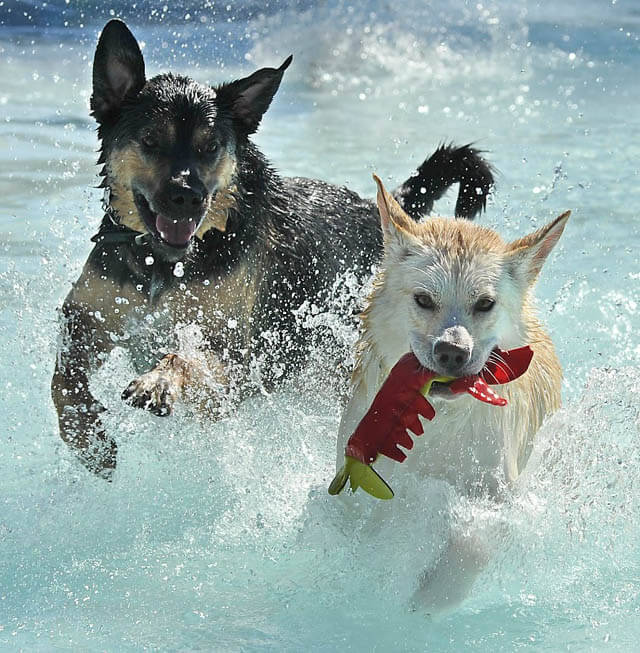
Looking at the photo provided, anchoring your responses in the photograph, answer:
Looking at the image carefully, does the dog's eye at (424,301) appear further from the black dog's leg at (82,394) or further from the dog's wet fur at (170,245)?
the black dog's leg at (82,394)

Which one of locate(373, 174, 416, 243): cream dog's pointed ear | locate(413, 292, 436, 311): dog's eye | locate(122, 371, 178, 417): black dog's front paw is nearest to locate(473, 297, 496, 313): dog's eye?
locate(413, 292, 436, 311): dog's eye

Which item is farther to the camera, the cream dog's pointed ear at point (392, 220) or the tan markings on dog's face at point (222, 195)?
the tan markings on dog's face at point (222, 195)

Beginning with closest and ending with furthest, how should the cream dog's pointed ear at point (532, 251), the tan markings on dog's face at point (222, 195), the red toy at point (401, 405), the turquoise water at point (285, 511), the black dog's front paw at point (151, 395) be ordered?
the red toy at point (401, 405) → the cream dog's pointed ear at point (532, 251) → the turquoise water at point (285, 511) → the black dog's front paw at point (151, 395) → the tan markings on dog's face at point (222, 195)

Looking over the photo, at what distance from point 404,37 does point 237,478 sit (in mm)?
9710

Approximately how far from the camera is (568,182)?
361 inches

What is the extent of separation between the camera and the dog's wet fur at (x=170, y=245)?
13.7ft

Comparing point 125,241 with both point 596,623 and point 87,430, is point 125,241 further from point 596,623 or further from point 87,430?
point 596,623

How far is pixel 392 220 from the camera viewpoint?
346 cm

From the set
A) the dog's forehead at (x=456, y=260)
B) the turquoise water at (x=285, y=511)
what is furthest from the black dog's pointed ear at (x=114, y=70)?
the dog's forehead at (x=456, y=260)

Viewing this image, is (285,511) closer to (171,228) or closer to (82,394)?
(82,394)

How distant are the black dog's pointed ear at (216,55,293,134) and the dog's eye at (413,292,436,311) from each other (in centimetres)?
159

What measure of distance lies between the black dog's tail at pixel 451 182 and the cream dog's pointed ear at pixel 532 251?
5.81 ft

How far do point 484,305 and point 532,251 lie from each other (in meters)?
0.29

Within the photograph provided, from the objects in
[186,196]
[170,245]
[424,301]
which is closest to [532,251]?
[424,301]
